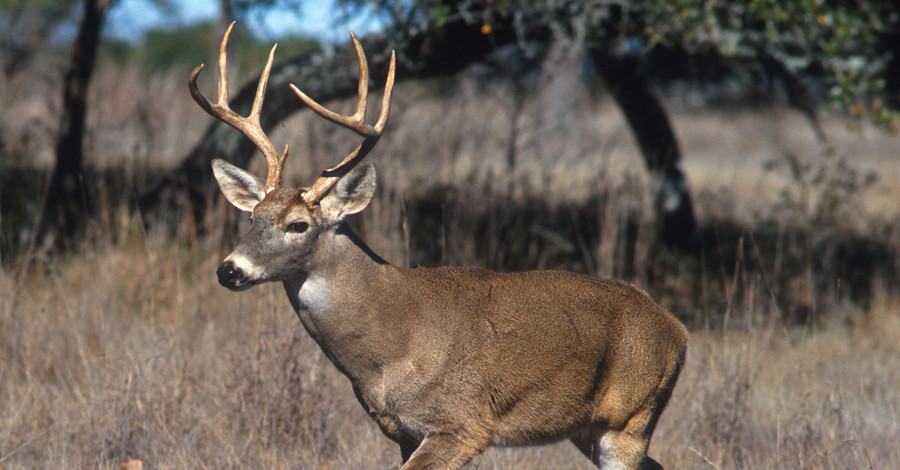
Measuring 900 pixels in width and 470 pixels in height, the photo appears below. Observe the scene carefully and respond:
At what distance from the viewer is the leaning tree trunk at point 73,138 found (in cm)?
805

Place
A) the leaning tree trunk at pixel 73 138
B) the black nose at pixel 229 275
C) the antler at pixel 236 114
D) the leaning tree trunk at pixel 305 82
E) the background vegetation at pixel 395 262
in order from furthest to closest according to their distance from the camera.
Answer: the leaning tree trunk at pixel 73 138
the leaning tree trunk at pixel 305 82
the background vegetation at pixel 395 262
the antler at pixel 236 114
the black nose at pixel 229 275

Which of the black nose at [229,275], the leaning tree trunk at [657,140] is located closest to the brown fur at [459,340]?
the black nose at [229,275]

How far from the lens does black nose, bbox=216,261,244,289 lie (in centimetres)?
358

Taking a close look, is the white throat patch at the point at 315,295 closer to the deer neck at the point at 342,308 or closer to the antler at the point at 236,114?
the deer neck at the point at 342,308

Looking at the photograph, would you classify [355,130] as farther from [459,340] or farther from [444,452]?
[444,452]

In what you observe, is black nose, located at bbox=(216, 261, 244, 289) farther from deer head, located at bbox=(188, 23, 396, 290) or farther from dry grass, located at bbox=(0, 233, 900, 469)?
dry grass, located at bbox=(0, 233, 900, 469)

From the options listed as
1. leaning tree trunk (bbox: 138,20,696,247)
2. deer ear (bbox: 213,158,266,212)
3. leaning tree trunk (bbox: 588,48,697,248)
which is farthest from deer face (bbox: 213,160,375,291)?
leaning tree trunk (bbox: 588,48,697,248)

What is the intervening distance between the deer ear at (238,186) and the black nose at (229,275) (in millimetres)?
525

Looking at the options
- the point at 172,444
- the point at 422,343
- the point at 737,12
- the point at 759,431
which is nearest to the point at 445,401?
the point at 422,343

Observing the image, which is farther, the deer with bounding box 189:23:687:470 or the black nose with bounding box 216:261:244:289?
the deer with bounding box 189:23:687:470

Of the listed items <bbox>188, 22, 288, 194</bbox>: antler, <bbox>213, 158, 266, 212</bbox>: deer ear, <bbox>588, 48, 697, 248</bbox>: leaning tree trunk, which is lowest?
<bbox>588, 48, 697, 248</bbox>: leaning tree trunk

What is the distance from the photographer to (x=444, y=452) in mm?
3785

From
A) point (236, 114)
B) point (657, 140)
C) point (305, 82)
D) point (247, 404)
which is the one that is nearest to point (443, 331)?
point (236, 114)

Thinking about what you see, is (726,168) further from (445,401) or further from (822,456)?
(445,401)
